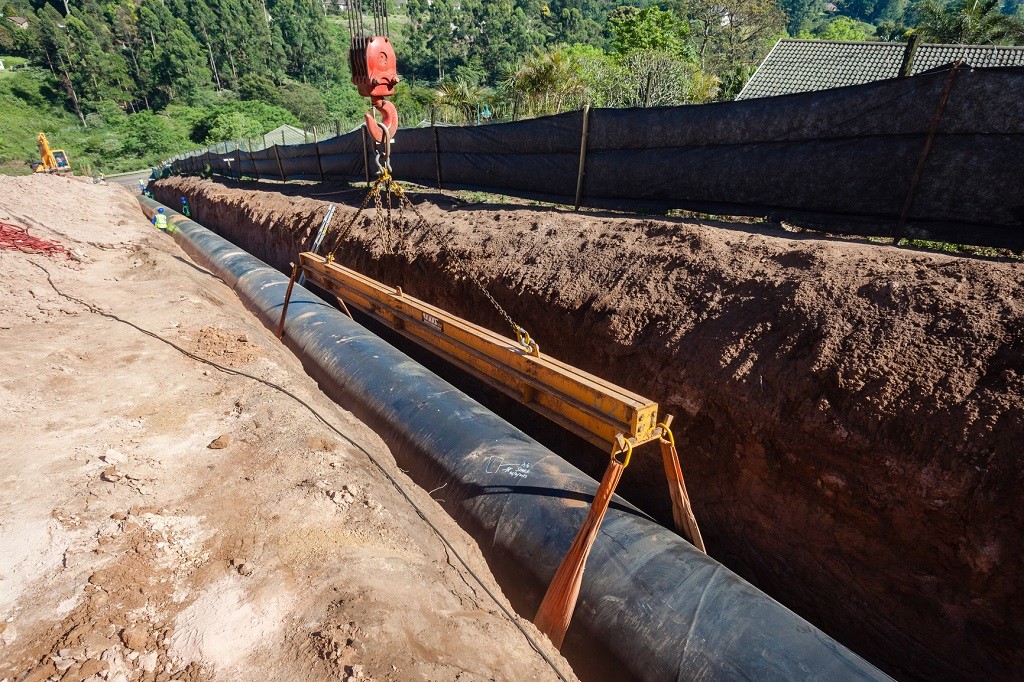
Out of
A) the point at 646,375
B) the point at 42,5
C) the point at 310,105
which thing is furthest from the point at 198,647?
the point at 42,5

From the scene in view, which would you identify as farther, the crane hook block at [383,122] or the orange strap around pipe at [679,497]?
the crane hook block at [383,122]

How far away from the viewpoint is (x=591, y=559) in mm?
2699

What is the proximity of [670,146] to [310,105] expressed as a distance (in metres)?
71.9

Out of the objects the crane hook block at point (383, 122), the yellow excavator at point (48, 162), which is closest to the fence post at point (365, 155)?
the crane hook block at point (383, 122)

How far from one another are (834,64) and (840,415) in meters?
21.0

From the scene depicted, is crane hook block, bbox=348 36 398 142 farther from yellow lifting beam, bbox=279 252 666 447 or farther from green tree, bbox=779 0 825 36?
green tree, bbox=779 0 825 36

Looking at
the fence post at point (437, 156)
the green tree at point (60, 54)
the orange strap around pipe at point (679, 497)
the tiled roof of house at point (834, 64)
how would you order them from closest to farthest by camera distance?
the orange strap around pipe at point (679, 497) → the fence post at point (437, 156) → the tiled roof of house at point (834, 64) → the green tree at point (60, 54)

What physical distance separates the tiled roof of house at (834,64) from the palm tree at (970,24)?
12.4m

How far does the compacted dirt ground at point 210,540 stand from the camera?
7.29 feet

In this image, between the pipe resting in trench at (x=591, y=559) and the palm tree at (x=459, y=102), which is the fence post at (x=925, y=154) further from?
the palm tree at (x=459, y=102)

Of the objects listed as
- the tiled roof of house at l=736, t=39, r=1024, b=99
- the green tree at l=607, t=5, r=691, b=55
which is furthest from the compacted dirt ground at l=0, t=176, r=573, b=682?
the green tree at l=607, t=5, r=691, b=55

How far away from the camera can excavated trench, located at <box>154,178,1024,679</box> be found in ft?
8.84

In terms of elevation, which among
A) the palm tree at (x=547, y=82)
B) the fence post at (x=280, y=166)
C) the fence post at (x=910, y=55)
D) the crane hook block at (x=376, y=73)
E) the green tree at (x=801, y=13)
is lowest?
the fence post at (x=280, y=166)

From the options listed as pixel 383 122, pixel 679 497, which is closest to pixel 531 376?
pixel 679 497
